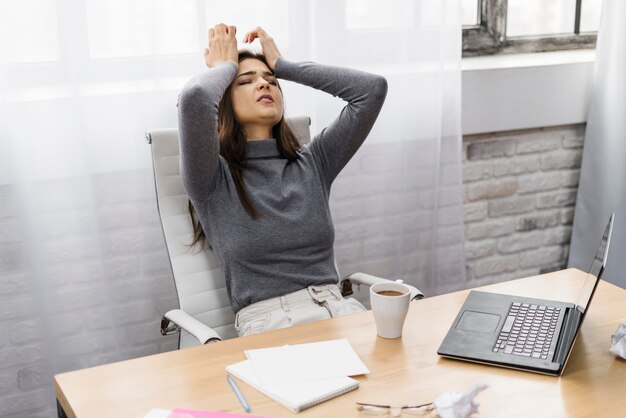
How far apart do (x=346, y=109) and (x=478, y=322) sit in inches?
29.7

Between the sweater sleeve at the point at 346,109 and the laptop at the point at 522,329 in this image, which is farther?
the sweater sleeve at the point at 346,109

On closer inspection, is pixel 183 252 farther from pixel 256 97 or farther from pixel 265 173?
pixel 256 97

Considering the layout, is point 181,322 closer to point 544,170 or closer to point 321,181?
point 321,181

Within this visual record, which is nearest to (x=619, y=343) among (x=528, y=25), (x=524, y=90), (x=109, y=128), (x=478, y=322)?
(x=478, y=322)

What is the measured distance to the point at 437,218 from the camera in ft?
8.22

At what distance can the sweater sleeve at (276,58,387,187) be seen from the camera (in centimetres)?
193

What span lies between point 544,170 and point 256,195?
142cm

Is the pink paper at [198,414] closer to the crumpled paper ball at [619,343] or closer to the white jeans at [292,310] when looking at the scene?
the white jeans at [292,310]

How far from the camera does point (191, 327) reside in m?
1.60

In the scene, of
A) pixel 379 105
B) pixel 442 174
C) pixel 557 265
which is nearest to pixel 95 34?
pixel 379 105

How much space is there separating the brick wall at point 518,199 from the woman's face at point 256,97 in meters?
0.96

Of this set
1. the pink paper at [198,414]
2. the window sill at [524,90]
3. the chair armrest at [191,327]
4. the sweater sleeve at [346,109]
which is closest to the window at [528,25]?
the window sill at [524,90]

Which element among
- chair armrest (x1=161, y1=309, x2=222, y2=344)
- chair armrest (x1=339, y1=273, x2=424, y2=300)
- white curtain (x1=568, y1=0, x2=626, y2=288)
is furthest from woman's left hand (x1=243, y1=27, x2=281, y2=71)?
white curtain (x1=568, y1=0, x2=626, y2=288)

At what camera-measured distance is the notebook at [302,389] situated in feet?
3.79
